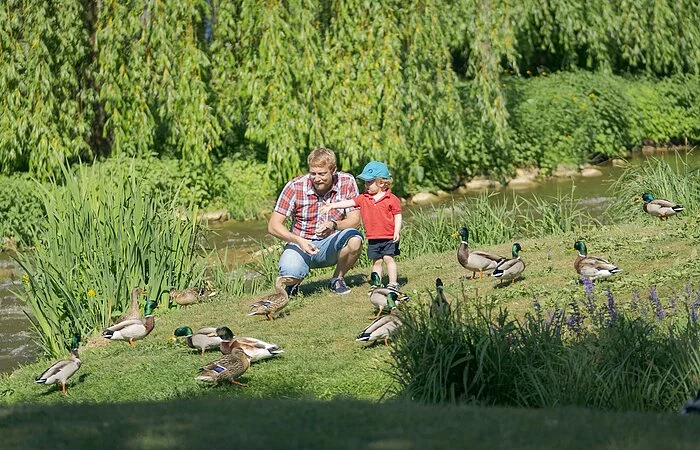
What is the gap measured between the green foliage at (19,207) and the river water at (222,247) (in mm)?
511

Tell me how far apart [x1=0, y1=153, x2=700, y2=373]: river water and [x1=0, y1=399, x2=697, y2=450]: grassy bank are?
6.14 m

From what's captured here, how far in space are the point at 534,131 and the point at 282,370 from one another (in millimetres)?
16994

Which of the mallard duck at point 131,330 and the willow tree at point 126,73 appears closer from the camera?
the mallard duck at point 131,330

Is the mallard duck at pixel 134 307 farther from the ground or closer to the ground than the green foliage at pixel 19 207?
farther from the ground

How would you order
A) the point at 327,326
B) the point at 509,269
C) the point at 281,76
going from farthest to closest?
1. the point at 281,76
2. the point at 509,269
3. the point at 327,326

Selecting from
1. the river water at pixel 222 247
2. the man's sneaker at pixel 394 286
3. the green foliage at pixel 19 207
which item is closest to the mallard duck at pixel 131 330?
the river water at pixel 222 247

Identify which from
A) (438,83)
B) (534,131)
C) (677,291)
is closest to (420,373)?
(677,291)

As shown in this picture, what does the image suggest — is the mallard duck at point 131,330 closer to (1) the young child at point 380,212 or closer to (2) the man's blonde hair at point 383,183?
(1) the young child at point 380,212

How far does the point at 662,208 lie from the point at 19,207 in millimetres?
10836

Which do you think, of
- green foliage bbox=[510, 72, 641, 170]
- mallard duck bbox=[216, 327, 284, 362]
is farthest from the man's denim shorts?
green foliage bbox=[510, 72, 641, 170]

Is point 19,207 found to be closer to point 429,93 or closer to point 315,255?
point 429,93

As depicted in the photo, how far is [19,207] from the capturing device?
19188mm

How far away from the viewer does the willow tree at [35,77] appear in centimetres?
1947

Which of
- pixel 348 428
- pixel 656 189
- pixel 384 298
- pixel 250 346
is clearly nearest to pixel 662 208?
pixel 656 189
